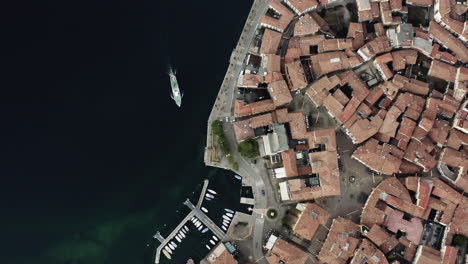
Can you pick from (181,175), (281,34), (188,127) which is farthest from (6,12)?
(281,34)

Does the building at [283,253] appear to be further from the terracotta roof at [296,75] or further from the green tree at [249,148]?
the terracotta roof at [296,75]

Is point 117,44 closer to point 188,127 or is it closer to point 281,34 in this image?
point 188,127

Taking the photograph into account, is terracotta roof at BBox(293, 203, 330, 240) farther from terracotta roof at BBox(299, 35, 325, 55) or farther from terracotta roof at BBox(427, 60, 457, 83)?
terracotta roof at BBox(427, 60, 457, 83)

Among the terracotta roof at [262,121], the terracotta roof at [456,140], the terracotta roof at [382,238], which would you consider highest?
the terracotta roof at [262,121]

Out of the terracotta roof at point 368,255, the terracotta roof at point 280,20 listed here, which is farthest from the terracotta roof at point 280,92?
the terracotta roof at point 368,255

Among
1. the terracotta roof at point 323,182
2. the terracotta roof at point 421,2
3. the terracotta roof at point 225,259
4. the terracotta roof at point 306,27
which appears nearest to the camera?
the terracotta roof at point 225,259

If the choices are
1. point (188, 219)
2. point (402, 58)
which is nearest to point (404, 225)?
point (402, 58)
